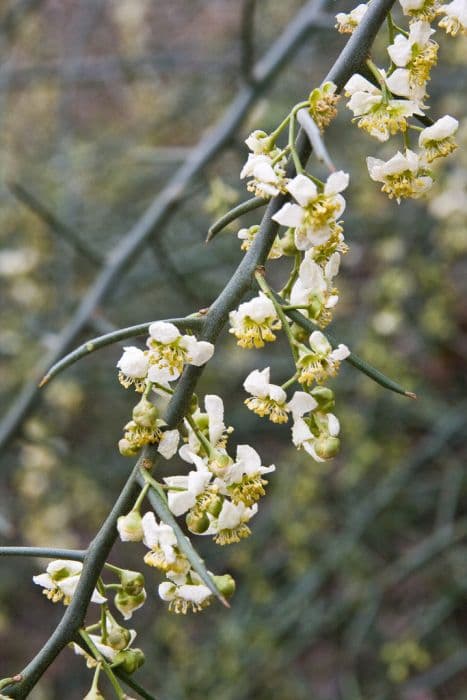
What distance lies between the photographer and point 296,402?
1241mm

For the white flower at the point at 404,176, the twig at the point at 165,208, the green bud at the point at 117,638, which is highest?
the white flower at the point at 404,176

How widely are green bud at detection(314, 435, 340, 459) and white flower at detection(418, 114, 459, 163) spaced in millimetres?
436

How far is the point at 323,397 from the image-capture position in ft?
4.06

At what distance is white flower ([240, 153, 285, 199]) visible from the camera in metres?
1.13

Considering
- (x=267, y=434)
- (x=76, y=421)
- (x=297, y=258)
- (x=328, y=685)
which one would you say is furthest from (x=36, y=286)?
(x=297, y=258)

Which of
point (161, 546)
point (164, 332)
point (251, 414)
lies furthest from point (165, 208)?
point (251, 414)

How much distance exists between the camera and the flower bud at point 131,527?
112cm

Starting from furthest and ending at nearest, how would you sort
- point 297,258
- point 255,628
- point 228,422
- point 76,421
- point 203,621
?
point 76,421, point 203,621, point 228,422, point 255,628, point 297,258

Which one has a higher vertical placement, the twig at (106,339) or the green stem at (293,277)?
the twig at (106,339)

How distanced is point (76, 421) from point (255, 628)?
2.43 m

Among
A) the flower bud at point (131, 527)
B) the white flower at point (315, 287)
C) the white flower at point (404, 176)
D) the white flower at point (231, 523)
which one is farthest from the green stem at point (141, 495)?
the white flower at point (404, 176)

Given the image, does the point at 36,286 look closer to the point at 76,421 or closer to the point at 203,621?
the point at 76,421

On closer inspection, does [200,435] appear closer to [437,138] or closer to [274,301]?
[274,301]

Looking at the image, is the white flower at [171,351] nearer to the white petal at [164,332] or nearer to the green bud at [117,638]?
the white petal at [164,332]
